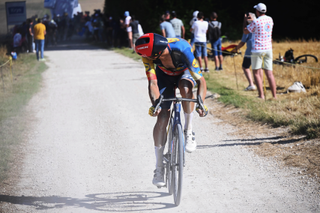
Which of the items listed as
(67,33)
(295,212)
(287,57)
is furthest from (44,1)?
(295,212)

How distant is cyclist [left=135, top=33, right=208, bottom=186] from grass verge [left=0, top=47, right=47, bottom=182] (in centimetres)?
255

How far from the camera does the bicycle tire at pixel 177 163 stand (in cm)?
409

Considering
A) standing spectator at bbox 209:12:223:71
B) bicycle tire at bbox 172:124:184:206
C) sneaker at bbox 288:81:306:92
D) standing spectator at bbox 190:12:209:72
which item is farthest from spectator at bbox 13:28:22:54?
bicycle tire at bbox 172:124:184:206

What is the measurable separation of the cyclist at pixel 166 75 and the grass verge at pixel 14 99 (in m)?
2.55

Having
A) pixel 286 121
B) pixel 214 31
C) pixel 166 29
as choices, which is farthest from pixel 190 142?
pixel 166 29

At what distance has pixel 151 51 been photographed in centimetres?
408

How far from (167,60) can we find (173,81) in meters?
0.40

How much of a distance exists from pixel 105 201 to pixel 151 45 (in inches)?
79.1

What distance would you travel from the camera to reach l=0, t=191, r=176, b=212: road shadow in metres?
4.35

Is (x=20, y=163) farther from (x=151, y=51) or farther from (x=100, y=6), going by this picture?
(x=100, y=6)

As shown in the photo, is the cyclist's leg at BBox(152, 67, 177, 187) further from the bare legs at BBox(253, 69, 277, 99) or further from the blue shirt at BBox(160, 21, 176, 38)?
the blue shirt at BBox(160, 21, 176, 38)

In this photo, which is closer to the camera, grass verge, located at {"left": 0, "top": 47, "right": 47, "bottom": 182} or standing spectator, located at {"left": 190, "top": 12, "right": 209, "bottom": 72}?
grass verge, located at {"left": 0, "top": 47, "right": 47, "bottom": 182}

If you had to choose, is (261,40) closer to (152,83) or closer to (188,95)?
(188,95)

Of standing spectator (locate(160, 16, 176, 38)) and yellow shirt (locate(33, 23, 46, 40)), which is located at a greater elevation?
standing spectator (locate(160, 16, 176, 38))
